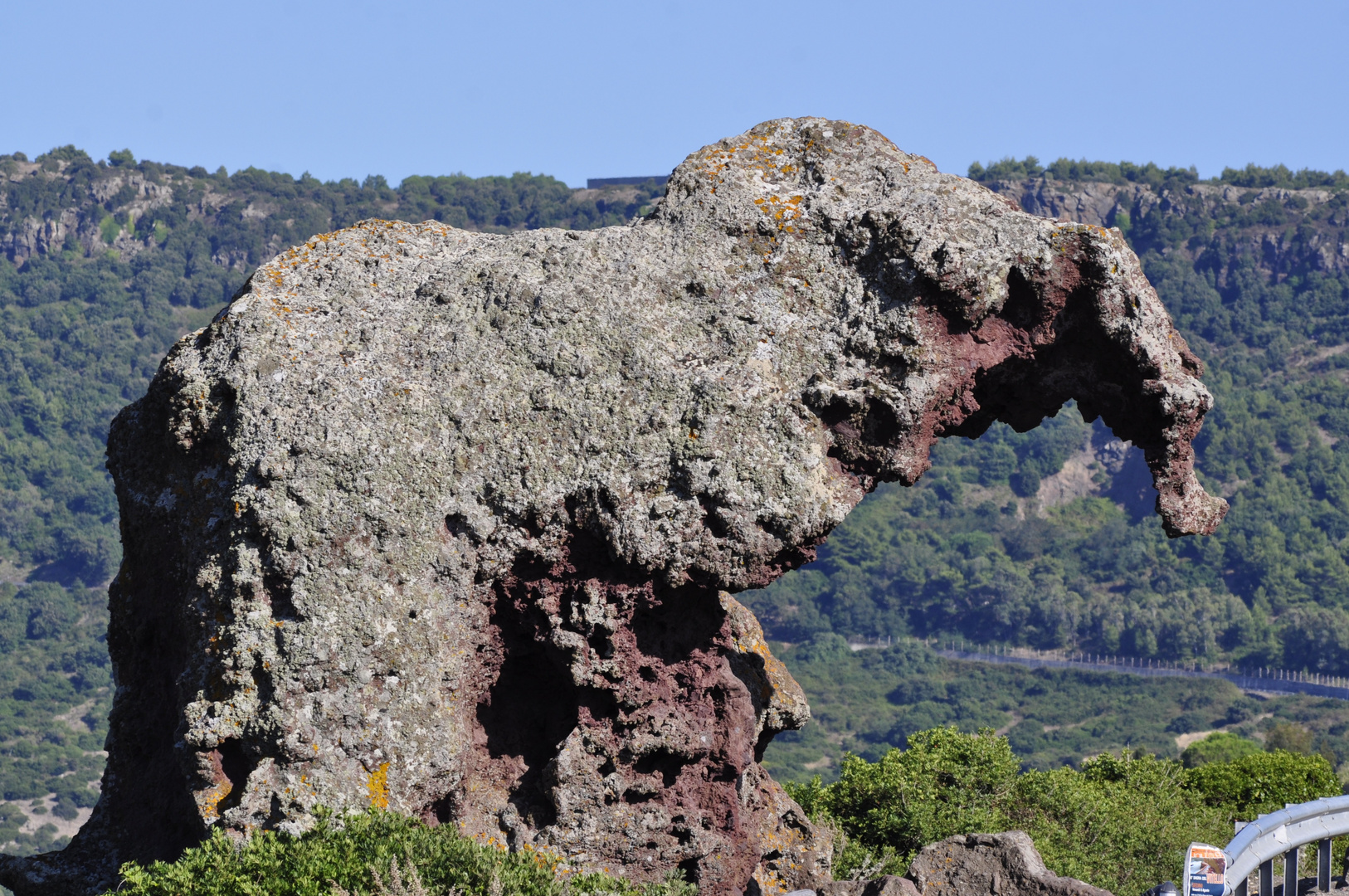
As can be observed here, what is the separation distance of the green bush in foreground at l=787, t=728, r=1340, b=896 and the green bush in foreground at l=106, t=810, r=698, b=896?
5697 millimetres

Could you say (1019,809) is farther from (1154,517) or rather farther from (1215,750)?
(1154,517)

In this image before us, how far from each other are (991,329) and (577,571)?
3658 mm

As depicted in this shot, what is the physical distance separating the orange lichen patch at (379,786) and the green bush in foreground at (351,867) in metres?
0.31

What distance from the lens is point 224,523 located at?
10.1 m

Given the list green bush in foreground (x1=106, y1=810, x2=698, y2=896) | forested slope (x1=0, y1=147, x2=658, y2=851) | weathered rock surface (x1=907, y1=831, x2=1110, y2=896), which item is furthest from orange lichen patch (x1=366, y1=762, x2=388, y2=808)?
forested slope (x1=0, y1=147, x2=658, y2=851)

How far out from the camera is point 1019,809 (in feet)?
53.8

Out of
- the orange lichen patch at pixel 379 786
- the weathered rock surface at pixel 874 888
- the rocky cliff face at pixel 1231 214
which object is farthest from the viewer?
the rocky cliff face at pixel 1231 214

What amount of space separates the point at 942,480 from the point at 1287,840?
538 feet

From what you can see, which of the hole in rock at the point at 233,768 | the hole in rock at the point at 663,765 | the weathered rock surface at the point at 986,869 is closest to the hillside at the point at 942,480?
the weathered rock surface at the point at 986,869

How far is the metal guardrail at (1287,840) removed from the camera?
28.6 feet

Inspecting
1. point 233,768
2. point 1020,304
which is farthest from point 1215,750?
point 233,768

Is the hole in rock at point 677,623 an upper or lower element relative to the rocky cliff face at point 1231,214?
lower

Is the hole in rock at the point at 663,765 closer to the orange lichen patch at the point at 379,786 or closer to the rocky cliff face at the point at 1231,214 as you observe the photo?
the orange lichen patch at the point at 379,786

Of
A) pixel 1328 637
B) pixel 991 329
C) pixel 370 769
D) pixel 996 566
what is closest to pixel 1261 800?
pixel 991 329
